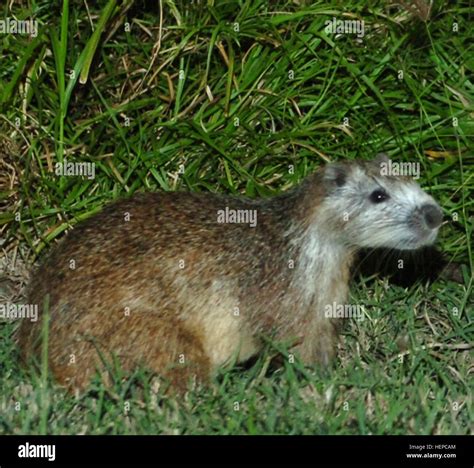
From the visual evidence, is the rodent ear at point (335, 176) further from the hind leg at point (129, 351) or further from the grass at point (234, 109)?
the hind leg at point (129, 351)

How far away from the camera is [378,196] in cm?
661

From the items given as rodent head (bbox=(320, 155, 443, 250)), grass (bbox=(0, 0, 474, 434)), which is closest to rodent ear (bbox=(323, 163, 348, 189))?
rodent head (bbox=(320, 155, 443, 250))

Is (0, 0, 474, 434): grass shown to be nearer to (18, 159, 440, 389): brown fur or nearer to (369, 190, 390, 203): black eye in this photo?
(18, 159, 440, 389): brown fur

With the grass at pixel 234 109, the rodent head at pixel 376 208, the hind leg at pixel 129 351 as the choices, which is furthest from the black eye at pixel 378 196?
the hind leg at pixel 129 351

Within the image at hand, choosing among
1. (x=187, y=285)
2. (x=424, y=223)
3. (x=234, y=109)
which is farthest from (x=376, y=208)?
(x=234, y=109)

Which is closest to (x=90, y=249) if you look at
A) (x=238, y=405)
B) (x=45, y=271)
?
(x=45, y=271)

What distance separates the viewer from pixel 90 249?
649 cm

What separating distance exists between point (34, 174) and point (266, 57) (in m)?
1.63

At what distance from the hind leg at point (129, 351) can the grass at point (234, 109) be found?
4.19 feet

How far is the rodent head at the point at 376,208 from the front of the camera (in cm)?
647

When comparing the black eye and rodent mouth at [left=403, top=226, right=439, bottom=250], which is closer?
rodent mouth at [left=403, top=226, right=439, bottom=250]

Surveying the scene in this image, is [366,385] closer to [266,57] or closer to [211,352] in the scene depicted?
[211,352]

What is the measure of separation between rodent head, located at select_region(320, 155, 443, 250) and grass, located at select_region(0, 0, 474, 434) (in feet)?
2.81

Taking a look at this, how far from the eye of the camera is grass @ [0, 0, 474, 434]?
24.8 feet
